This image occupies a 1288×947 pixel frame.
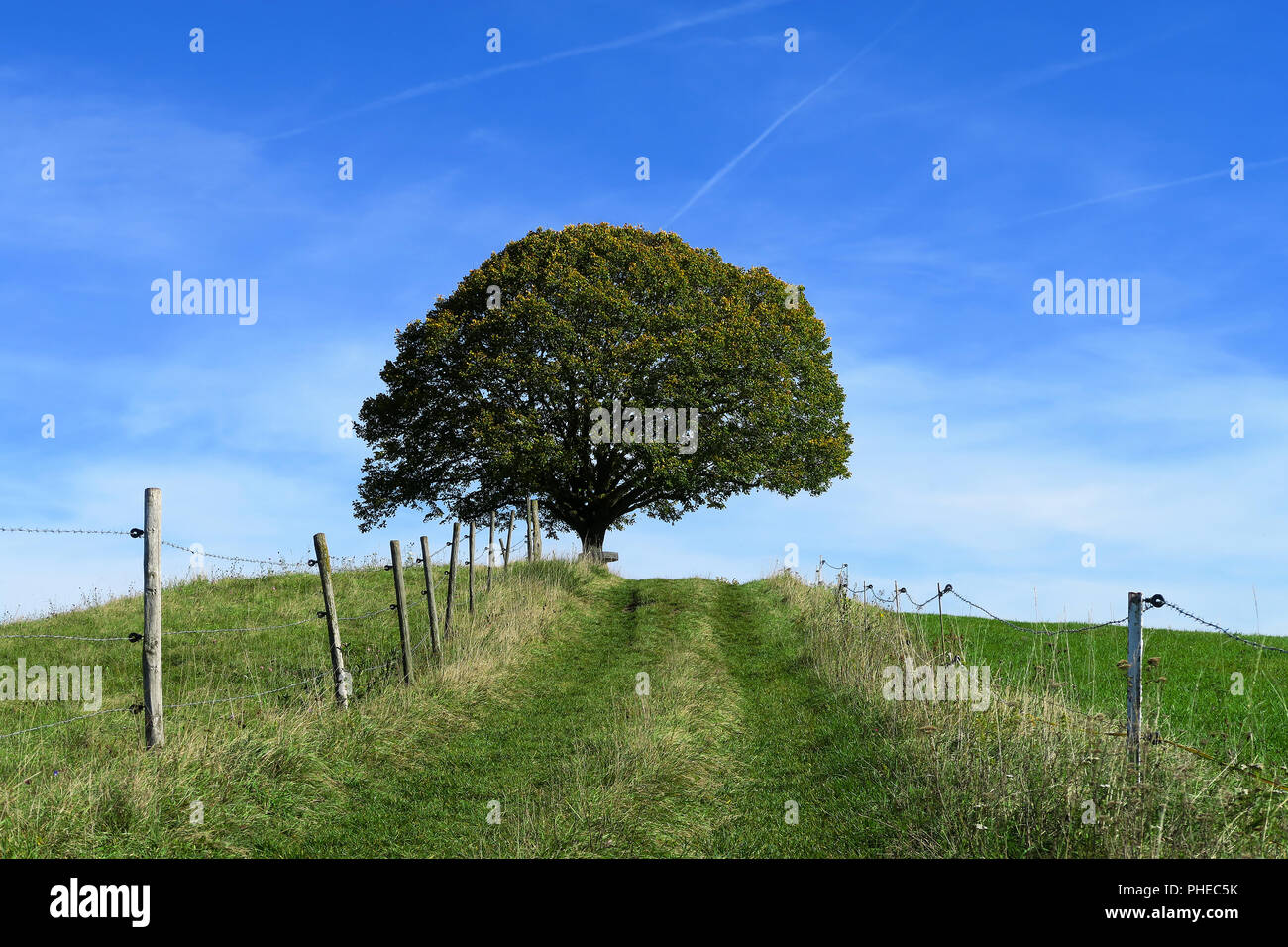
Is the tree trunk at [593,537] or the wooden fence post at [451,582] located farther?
the tree trunk at [593,537]

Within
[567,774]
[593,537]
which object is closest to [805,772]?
[567,774]

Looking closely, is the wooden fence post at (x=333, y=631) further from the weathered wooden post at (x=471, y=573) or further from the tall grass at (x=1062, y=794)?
the tall grass at (x=1062, y=794)

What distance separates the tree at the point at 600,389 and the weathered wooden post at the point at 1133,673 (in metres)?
20.6

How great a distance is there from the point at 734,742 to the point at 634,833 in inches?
148

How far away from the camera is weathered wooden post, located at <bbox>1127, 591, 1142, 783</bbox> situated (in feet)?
24.1

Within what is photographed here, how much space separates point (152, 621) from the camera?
9.16 metres

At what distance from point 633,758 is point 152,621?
210 inches

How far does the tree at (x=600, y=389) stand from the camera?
28594 millimetres

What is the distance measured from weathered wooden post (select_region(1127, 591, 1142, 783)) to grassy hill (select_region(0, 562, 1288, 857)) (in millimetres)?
154

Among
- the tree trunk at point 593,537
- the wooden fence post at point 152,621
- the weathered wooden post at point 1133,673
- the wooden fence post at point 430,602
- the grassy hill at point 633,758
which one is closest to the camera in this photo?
the grassy hill at point 633,758

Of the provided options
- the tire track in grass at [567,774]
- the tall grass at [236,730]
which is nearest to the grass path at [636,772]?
the tire track in grass at [567,774]

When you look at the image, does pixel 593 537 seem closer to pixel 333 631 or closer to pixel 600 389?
pixel 600 389
